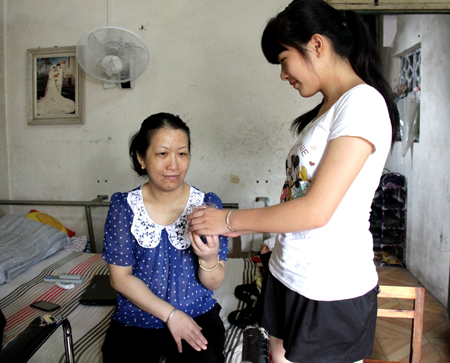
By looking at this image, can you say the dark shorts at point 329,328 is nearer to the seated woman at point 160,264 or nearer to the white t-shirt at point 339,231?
the white t-shirt at point 339,231

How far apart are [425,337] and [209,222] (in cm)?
202

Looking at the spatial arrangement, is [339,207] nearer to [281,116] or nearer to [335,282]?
[335,282]

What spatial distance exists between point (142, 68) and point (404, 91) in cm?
285

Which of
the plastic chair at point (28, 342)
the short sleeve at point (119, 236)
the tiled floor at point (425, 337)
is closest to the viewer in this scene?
the plastic chair at point (28, 342)

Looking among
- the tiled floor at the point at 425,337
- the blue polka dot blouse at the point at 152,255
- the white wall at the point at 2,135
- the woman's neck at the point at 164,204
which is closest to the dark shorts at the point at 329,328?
the blue polka dot blouse at the point at 152,255

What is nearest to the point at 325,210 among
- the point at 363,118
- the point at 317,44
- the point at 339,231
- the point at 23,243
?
the point at 339,231

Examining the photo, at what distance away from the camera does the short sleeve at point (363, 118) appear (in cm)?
75

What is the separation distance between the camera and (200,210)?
93 centimetres

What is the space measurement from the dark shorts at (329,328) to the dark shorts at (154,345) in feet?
1.25

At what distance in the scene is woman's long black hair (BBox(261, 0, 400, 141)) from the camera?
85cm

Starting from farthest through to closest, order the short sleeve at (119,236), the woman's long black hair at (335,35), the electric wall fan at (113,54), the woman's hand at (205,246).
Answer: the electric wall fan at (113,54), the short sleeve at (119,236), the woman's hand at (205,246), the woman's long black hair at (335,35)

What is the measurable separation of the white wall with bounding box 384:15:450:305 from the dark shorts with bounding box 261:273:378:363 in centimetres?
213

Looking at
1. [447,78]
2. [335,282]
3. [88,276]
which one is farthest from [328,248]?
[447,78]

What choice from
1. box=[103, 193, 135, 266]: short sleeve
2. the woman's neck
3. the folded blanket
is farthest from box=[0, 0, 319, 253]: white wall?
box=[103, 193, 135, 266]: short sleeve
